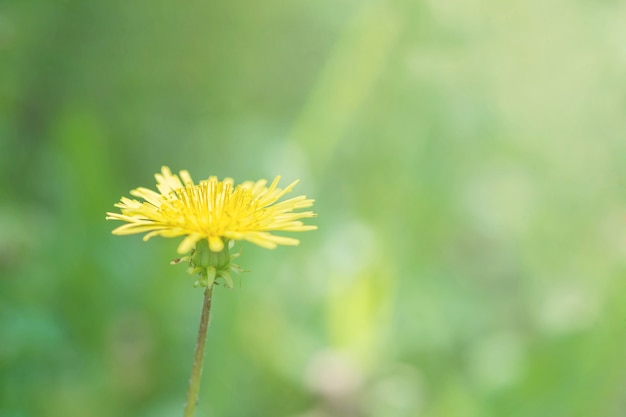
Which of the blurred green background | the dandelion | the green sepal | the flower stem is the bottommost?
the flower stem

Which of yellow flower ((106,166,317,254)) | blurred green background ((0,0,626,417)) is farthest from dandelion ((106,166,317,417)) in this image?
blurred green background ((0,0,626,417))

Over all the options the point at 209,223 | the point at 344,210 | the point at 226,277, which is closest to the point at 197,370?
the point at 226,277

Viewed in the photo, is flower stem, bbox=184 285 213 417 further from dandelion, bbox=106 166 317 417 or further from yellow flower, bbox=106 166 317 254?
yellow flower, bbox=106 166 317 254

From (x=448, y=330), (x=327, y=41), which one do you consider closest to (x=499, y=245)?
(x=448, y=330)

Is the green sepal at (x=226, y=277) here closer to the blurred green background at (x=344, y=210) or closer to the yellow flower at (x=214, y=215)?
the yellow flower at (x=214, y=215)

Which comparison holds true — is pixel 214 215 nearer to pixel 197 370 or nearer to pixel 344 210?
pixel 197 370
